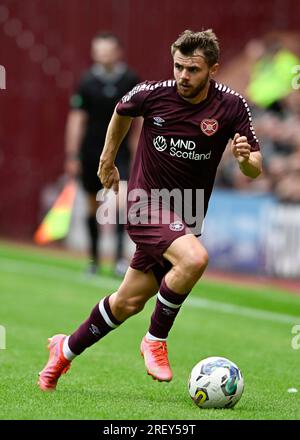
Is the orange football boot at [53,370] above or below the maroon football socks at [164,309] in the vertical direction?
below

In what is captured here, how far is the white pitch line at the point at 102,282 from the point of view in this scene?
12.2 meters

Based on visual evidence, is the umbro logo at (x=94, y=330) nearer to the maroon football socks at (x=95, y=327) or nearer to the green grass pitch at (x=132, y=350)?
the maroon football socks at (x=95, y=327)

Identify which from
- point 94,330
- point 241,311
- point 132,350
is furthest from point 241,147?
point 241,311

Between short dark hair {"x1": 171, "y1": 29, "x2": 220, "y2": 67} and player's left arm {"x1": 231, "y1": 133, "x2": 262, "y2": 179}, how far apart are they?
539 mm

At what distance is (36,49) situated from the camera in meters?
21.5

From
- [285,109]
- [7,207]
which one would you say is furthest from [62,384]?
[7,207]

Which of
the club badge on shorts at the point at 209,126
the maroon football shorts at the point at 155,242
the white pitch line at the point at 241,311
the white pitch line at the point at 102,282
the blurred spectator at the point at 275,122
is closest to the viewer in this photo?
the maroon football shorts at the point at 155,242

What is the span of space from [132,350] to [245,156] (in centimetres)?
311

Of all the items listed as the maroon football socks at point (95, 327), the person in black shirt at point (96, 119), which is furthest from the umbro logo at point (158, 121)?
the person in black shirt at point (96, 119)

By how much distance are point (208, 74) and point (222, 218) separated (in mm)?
9913

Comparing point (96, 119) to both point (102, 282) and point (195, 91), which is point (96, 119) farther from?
point (195, 91)

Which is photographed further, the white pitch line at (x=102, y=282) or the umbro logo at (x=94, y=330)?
the white pitch line at (x=102, y=282)

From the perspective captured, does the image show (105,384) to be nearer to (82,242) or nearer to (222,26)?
(82,242)

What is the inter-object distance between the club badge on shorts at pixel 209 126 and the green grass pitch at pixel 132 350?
1665 mm
